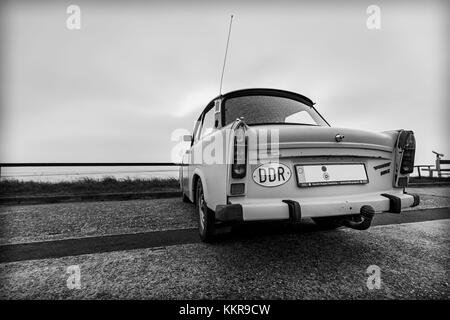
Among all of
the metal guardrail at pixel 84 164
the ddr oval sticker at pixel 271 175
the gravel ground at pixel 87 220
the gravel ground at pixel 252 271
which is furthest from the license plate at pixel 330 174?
the metal guardrail at pixel 84 164

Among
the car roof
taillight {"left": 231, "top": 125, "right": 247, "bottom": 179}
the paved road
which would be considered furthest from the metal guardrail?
taillight {"left": 231, "top": 125, "right": 247, "bottom": 179}

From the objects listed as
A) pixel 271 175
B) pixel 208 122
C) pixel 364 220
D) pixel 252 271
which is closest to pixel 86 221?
pixel 208 122

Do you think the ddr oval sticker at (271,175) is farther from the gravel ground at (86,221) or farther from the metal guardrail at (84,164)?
the metal guardrail at (84,164)

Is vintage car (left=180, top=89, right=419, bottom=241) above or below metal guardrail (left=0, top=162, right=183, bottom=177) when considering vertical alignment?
above

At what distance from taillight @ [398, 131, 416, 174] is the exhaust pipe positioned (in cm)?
64

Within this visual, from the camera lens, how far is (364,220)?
1.96 m

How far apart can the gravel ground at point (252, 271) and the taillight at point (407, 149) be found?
844mm

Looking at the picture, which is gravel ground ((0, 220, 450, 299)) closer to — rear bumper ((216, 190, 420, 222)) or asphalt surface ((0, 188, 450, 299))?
asphalt surface ((0, 188, 450, 299))

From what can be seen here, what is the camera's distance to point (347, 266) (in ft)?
6.22

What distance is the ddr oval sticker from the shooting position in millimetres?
1761

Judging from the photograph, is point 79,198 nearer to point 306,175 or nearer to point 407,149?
point 306,175

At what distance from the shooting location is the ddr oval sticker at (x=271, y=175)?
69.3 inches

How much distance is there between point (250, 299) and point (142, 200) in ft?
15.0
